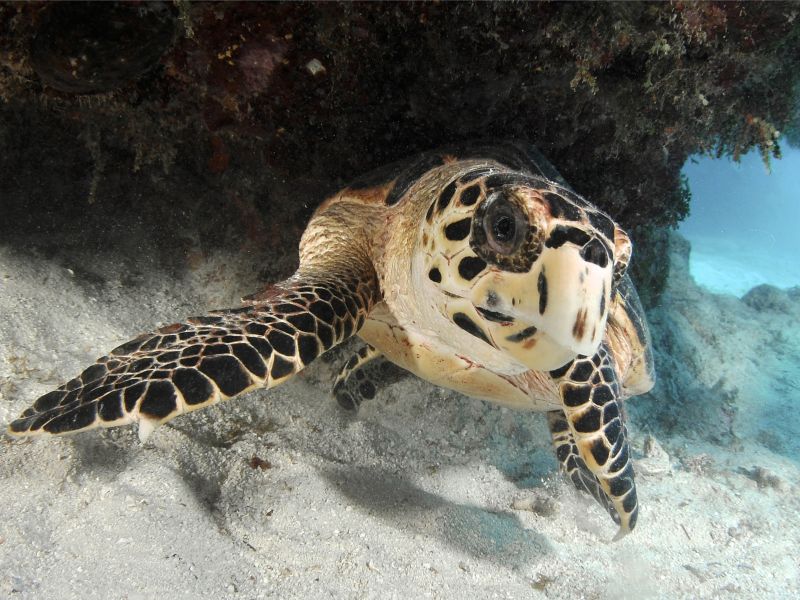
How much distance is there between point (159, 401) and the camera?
1.63 metres

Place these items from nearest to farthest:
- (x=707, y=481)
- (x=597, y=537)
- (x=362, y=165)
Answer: (x=597, y=537) → (x=362, y=165) → (x=707, y=481)

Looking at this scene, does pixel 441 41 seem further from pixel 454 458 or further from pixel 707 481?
pixel 707 481

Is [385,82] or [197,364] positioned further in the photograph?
[385,82]

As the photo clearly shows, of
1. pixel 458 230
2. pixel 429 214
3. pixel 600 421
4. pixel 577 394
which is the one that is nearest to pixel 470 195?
pixel 458 230

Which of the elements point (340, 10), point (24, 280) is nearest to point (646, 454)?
point (340, 10)

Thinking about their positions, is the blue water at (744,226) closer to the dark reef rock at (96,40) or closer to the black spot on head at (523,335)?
the black spot on head at (523,335)

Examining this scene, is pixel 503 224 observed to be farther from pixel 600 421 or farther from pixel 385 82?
pixel 385 82

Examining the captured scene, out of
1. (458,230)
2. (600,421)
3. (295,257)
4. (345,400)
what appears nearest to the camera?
(458,230)

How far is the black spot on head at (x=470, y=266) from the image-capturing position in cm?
197

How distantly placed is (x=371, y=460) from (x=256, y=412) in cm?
78

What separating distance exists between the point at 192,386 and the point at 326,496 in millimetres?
1026

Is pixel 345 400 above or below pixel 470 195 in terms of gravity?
below

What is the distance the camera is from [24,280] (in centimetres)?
287

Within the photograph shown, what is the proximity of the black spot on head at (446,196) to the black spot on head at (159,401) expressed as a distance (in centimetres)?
145
